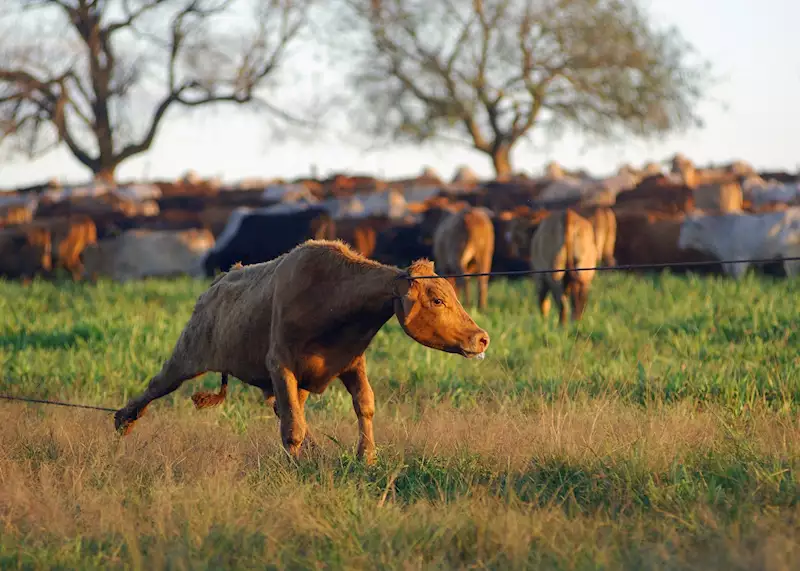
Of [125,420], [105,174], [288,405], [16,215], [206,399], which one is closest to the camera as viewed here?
[288,405]

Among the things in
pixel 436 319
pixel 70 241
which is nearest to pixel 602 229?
pixel 436 319

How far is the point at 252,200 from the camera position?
85.1 ft

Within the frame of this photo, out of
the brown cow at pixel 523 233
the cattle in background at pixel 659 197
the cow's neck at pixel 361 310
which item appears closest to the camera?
the cow's neck at pixel 361 310

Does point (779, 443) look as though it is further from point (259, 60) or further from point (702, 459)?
point (259, 60)

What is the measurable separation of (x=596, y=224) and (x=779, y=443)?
8130 mm

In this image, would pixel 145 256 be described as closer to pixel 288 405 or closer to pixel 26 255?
pixel 26 255

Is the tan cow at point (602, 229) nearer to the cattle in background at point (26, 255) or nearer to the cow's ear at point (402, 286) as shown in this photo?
the cow's ear at point (402, 286)

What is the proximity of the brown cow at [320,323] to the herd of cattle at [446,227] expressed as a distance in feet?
20.0

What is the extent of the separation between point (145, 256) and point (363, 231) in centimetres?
418

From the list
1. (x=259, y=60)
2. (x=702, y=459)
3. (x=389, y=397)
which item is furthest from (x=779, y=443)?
(x=259, y=60)

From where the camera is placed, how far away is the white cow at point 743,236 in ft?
49.6

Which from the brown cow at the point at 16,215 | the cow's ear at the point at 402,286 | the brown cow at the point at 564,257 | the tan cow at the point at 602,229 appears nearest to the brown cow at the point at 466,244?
the tan cow at the point at 602,229

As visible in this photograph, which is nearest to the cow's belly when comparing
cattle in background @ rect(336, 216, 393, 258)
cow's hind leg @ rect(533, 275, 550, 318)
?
cow's hind leg @ rect(533, 275, 550, 318)

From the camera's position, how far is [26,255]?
18797 millimetres
